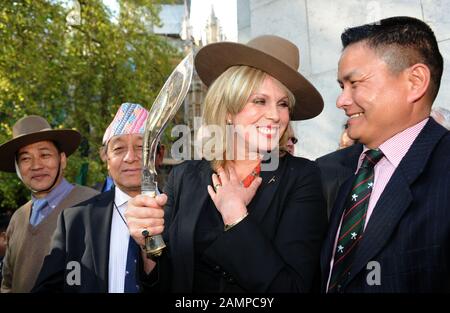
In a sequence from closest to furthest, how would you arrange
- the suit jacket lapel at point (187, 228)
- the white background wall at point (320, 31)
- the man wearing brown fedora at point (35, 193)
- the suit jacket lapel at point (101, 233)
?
the suit jacket lapel at point (187, 228) → the suit jacket lapel at point (101, 233) → the man wearing brown fedora at point (35, 193) → the white background wall at point (320, 31)

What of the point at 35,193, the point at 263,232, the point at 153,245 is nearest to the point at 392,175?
the point at 263,232

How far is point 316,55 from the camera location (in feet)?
16.9

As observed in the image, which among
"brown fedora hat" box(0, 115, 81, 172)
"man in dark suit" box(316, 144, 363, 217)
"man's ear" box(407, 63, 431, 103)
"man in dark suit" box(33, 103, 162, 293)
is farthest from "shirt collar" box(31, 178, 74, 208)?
"man's ear" box(407, 63, 431, 103)

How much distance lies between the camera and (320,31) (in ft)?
16.7

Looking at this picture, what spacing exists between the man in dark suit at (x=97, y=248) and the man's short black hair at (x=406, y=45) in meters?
→ 1.58

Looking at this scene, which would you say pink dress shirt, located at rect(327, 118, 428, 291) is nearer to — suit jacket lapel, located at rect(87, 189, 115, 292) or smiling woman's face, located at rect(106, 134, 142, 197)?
suit jacket lapel, located at rect(87, 189, 115, 292)

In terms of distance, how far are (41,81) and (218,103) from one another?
31.8 feet

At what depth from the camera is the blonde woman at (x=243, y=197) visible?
1896mm

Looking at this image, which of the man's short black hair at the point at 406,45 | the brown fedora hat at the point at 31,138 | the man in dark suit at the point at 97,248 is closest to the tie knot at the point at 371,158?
the man's short black hair at the point at 406,45

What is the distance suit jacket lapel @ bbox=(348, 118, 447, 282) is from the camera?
5.85ft

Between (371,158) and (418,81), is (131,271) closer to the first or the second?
(371,158)

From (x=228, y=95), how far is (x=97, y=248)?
3.79ft

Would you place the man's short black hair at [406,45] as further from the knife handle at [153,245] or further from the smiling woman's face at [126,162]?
the smiling woman's face at [126,162]

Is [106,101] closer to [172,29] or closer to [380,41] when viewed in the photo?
[380,41]
